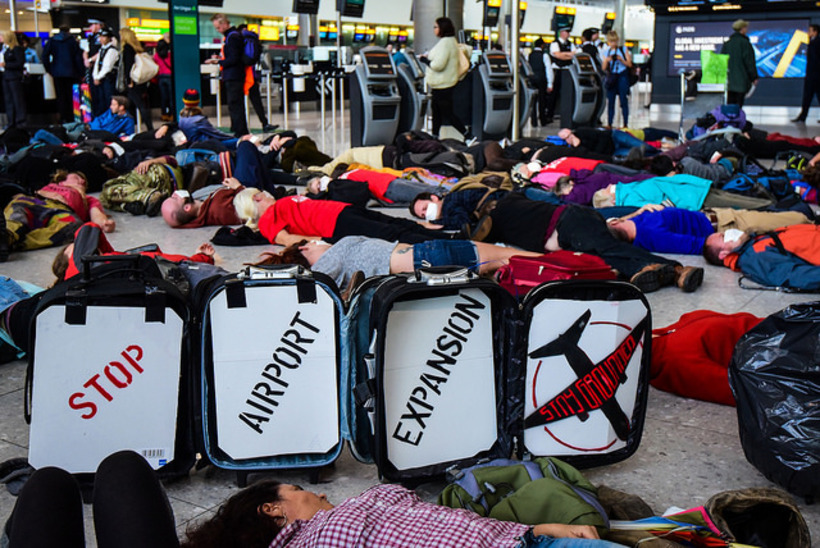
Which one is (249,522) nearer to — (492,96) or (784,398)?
(784,398)

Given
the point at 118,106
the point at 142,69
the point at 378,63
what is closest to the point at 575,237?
the point at 378,63

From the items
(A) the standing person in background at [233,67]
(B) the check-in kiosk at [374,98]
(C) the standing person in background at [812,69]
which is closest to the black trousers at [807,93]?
(C) the standing person in background at [812,69]

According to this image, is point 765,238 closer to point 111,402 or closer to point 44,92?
point 111,402

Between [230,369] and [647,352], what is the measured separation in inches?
Result: 48.3

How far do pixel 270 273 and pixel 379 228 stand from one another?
8.47 feet

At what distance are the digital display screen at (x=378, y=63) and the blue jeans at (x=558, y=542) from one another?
910 centimetres

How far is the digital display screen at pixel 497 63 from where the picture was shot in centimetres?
1134

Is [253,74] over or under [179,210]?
over

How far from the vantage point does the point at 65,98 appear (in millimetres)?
14648

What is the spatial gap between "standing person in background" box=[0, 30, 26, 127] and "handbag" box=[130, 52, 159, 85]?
69.0 inches

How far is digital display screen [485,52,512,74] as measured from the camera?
37.2 feet

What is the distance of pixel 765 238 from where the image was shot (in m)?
4.87

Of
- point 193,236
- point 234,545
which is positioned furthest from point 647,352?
point 193,236

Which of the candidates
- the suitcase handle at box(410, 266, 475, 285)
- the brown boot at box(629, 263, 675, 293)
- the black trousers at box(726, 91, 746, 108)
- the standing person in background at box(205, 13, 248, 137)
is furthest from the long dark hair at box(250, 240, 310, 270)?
the black trousers at box(726, 91, 746, 108)
